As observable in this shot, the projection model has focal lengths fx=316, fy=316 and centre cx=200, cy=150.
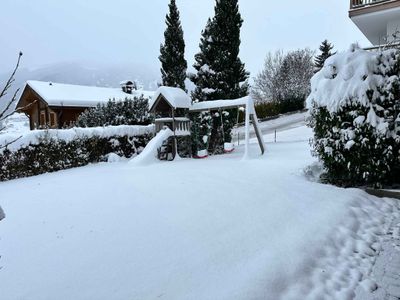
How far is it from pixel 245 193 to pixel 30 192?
4.20m

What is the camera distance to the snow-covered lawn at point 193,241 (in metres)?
2.66

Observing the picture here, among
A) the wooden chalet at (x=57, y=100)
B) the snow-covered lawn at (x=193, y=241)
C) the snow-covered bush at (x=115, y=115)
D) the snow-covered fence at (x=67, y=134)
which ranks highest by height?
the wooden chalet at (x=57, y=100)

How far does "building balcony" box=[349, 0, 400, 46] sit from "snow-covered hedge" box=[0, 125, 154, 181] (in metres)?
9.03

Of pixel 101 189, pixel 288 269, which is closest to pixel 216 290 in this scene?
pixel 288 269

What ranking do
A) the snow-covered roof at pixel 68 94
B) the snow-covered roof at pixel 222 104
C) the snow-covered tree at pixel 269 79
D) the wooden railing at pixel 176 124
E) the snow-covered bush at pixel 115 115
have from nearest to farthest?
the snow-covered roof at pixel 222 104, the wooden railing at pixel 176 124, the snow-covered bush at pixel 115 115, the snow-covered roof at pixel 68 94, the snow-covered tree at pixel 269 79

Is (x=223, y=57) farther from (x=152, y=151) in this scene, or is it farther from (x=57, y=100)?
(x=57, y=100)

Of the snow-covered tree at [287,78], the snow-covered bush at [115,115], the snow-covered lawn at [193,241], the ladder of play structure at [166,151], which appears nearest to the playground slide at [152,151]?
the ladder of play structure at [166,151]

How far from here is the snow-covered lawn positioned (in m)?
2.66

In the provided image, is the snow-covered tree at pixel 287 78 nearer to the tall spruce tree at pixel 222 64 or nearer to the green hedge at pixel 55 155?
the tall spruce tree at pixel 222 64

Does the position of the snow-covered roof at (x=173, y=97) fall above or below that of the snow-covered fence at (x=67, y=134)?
above

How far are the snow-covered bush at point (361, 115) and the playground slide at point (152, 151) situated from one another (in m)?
5.58

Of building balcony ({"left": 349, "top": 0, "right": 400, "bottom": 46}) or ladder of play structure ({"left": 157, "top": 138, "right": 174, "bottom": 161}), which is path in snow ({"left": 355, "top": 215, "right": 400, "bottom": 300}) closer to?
ladder of play structure ({"left": 157, "top": 138, "right": 174, "bottom": 161})

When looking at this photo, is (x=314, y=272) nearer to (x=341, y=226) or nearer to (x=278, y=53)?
(x=341, y=226)

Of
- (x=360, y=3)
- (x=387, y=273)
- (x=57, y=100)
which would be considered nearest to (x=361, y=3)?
(x=360, y=3)
